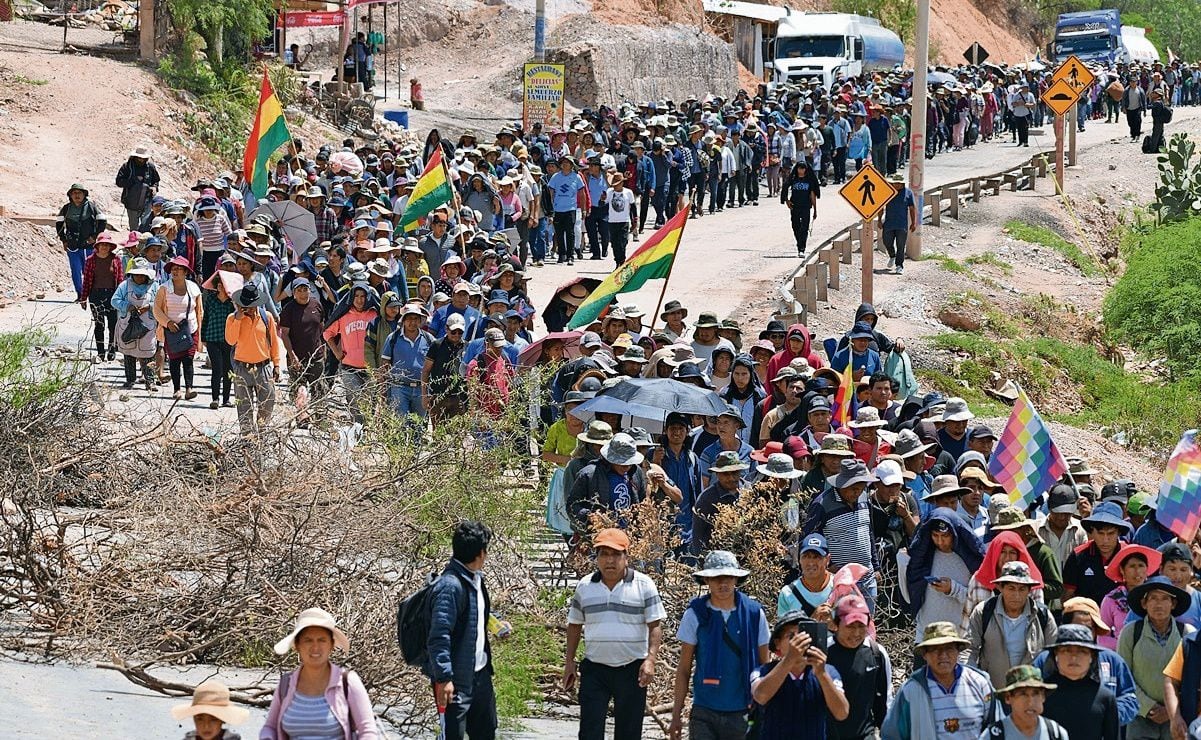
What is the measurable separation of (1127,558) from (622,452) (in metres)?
2.74

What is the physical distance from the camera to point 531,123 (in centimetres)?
3441

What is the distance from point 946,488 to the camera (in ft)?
34.3

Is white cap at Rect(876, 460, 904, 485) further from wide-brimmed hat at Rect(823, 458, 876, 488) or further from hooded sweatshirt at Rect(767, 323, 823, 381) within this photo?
hooded sweatshirt at Rect(767, 323, 823, 381)

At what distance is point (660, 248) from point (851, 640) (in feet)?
29.7

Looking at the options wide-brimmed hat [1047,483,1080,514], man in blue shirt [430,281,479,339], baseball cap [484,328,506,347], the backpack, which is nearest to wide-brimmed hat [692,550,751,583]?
the backpack

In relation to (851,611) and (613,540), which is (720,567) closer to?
(613,540)

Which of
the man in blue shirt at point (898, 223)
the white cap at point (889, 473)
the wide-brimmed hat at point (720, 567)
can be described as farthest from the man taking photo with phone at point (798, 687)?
the man in blue shirt at point (898, 223)

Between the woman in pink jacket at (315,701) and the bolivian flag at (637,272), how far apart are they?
9.02 metres

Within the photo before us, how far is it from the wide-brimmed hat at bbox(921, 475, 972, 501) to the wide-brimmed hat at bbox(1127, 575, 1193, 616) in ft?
4.84

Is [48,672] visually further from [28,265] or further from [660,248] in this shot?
[28,265]

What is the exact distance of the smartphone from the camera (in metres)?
8.18

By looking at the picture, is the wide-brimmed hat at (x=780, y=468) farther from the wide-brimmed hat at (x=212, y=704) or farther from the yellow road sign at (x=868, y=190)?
the yellow road sign at (x=868, y=190)

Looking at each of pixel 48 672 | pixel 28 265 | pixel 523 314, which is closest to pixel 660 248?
pixel 523 314

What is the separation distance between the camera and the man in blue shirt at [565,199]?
25.6 meters
